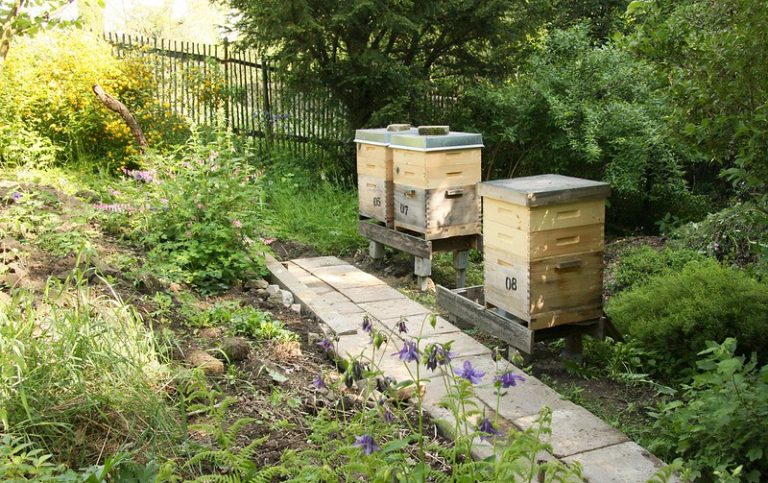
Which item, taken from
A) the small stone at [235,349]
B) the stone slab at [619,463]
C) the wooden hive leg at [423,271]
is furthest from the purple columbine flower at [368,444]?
the wooden hive leg at [423,271]

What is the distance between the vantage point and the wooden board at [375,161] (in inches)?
280

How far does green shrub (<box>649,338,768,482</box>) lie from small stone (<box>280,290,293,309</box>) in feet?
10.0

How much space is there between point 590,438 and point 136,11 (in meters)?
34.5

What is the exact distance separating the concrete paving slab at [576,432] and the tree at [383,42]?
6.41 meters

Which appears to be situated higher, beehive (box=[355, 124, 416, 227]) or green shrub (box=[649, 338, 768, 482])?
beehive (box=[355, 124, 416, 227])

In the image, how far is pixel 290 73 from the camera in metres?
10.9

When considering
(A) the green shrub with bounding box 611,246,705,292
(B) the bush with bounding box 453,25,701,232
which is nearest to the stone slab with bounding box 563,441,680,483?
(A) the green shrub with bounding box 611,246,705,292

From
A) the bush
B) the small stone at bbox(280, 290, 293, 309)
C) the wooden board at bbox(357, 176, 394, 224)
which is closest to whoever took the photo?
the small stone at bbox(280, 290, 293, 309)

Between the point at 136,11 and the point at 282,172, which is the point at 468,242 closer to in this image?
the point at 282,172

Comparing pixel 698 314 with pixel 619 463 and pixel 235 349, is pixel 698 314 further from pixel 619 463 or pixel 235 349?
pixel 235 349

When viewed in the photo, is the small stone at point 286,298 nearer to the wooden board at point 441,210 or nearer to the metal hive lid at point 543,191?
the wooden board at point 441,210

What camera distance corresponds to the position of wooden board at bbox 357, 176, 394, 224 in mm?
7254

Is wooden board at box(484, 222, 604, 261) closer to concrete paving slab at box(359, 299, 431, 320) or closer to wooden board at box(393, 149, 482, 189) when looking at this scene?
concrete paving slab at box(359, 299, 431, 320)

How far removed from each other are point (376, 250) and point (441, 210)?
125cm
